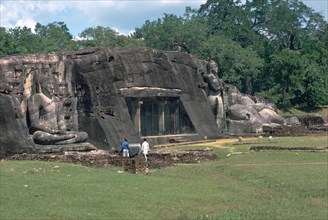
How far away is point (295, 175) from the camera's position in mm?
24156

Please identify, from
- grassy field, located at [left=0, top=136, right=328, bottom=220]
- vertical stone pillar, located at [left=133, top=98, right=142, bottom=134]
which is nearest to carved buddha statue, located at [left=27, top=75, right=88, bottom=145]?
grassy field, located at [left=0, top=136, right=328, bottom=220]

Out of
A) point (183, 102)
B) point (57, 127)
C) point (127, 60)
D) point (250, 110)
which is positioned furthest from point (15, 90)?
point (250, 110)

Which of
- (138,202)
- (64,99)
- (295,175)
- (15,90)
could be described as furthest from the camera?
(64,99)

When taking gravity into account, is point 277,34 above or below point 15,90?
above

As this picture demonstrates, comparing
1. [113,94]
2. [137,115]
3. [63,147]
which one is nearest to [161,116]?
[137,115]

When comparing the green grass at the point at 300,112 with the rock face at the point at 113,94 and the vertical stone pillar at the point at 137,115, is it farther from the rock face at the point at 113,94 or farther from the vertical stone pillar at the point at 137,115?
the vertical stone pillar at the point at 137,115

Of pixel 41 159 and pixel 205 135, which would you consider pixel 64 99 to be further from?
pixel 205 135

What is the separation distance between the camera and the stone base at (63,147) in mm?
32031

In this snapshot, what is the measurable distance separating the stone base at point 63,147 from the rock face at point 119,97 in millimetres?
630

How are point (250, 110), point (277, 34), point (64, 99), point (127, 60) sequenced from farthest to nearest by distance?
1. point (277, 34)
2. point (250, 110)
3. point (127, 60)
4. point (64, 99)

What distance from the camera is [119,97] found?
132 ft

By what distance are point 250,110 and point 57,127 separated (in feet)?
77.7

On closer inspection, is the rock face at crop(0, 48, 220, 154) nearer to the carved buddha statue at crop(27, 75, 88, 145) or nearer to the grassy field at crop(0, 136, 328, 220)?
the carved buddha statue at crop(27, 75, 88, 145)

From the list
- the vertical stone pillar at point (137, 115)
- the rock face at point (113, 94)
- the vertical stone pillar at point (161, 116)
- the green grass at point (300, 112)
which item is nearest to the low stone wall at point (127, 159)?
the rock face at point (113, 94)
